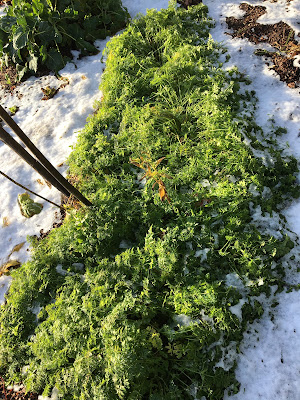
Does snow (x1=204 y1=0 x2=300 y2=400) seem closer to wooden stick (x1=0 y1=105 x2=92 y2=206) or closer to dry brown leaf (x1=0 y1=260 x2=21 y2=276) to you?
wooden stick (x1=0 y1=105 x2=92 y2=206)

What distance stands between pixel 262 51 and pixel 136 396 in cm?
463

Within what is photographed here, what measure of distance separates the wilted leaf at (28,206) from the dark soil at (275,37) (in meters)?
3.76

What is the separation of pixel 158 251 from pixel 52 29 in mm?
4379

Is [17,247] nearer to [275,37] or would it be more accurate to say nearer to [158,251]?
[158,251]

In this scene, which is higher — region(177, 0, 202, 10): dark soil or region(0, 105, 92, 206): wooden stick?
region(0, 105, 92, 206): wooden stick

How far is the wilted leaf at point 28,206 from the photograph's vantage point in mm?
3865

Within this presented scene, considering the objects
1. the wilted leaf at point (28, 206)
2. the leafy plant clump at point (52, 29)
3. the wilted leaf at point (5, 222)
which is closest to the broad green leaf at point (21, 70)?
the leafy plant clump at point (52, 29)

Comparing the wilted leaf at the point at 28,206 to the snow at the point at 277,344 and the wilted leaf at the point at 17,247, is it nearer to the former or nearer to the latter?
the wilted leaf at the point at 17,247

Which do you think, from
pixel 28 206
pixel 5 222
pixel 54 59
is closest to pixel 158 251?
pixel 28 206

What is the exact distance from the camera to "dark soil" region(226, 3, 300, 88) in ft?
13.4

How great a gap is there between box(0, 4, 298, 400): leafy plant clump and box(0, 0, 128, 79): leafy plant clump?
5.49 feet

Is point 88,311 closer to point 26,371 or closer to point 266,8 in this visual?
point 26,371

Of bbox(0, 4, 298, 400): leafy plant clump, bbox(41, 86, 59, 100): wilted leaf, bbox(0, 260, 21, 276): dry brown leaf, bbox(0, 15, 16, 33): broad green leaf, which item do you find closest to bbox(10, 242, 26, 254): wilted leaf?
bbox(0, 260, 21, 276): dry brown leaf

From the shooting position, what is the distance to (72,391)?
7.41 ft
